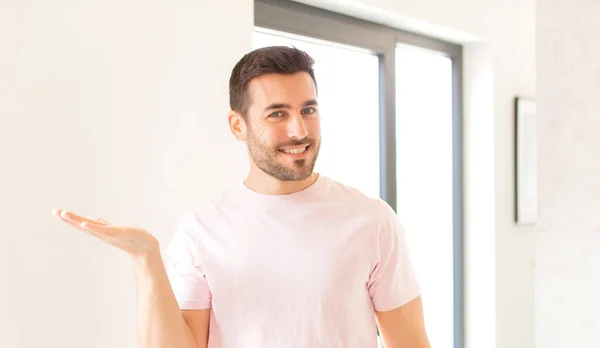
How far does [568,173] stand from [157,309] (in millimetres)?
931

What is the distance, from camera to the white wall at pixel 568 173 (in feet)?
4.77

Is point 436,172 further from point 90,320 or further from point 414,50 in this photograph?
point 90,320

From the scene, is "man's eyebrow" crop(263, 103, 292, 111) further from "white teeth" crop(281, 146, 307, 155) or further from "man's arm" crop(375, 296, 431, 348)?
"man's arm" crop(375, 296, 431, 348)

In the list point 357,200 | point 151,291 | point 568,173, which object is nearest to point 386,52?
point 568,173

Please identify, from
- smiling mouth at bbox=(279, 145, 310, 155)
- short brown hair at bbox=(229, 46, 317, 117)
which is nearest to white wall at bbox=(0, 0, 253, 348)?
short brown hair at bbox=(229, 46, 317, 117)

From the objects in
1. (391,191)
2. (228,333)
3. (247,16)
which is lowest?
(228,333)

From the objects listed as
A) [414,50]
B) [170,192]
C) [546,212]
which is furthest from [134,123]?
[414,50]

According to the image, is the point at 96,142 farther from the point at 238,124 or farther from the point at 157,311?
the point at 157,311

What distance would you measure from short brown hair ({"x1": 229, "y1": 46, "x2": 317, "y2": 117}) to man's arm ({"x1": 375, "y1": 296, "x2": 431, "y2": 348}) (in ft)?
1.62

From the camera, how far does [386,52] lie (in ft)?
8.90

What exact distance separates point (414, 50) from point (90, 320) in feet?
6.47

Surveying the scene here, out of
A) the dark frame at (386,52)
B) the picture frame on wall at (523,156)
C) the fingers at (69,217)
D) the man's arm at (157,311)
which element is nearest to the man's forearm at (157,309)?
the man's arm at (157,311)

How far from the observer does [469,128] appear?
323 centimetres

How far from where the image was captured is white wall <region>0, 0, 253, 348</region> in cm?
140
